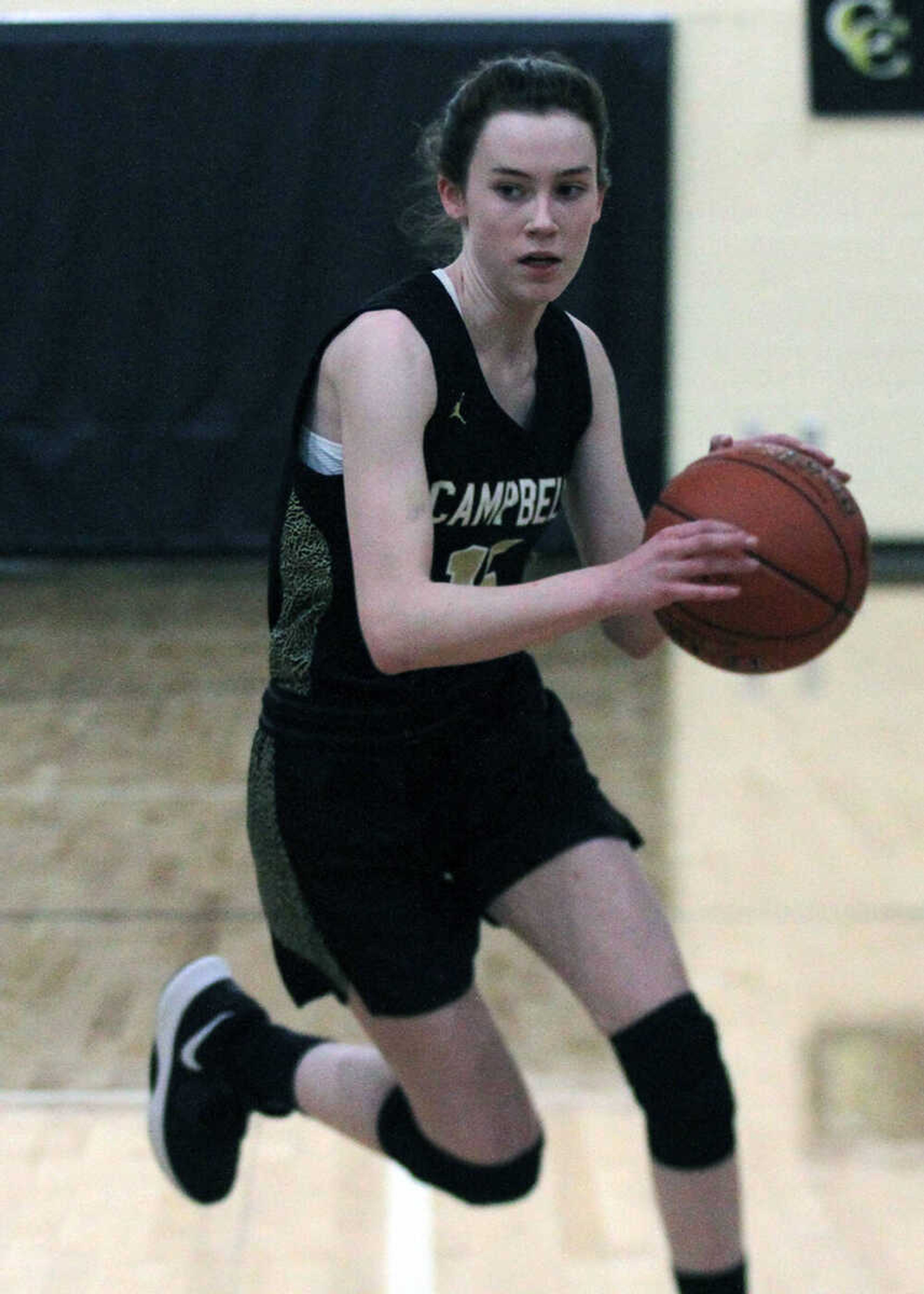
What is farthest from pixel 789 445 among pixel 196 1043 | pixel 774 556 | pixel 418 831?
pixel 196 1043

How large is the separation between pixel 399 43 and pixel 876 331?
8.85ft

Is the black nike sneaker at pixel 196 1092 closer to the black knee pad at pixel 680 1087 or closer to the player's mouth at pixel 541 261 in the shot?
the black knee pad at pixel 680 1087

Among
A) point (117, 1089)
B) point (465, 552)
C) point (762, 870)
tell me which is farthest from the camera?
point (762, 870)

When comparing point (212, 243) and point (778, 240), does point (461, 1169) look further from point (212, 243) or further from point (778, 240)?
point (778, 240)

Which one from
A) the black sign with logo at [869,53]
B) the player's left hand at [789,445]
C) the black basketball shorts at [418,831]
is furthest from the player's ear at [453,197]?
the black sign with logo at [869,53]

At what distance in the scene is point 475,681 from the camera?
90.0 inches

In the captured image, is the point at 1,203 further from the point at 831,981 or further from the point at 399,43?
Answer: the point at 831,981

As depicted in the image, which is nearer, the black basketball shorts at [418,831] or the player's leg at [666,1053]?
the player's leg at [666,1053]

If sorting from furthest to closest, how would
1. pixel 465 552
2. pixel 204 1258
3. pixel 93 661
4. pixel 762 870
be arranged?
pixel 93 661 → pixel 762 870 → pixel 204 1258 → pixel 465 552

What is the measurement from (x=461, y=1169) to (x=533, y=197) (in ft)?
4.09

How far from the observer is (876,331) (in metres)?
8.73

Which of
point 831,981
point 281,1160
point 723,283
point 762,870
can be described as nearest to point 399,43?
point 723,283

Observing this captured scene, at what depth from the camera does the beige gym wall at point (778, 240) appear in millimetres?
8570

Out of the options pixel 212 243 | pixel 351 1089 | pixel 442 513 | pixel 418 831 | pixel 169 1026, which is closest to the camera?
pixel 442 513
